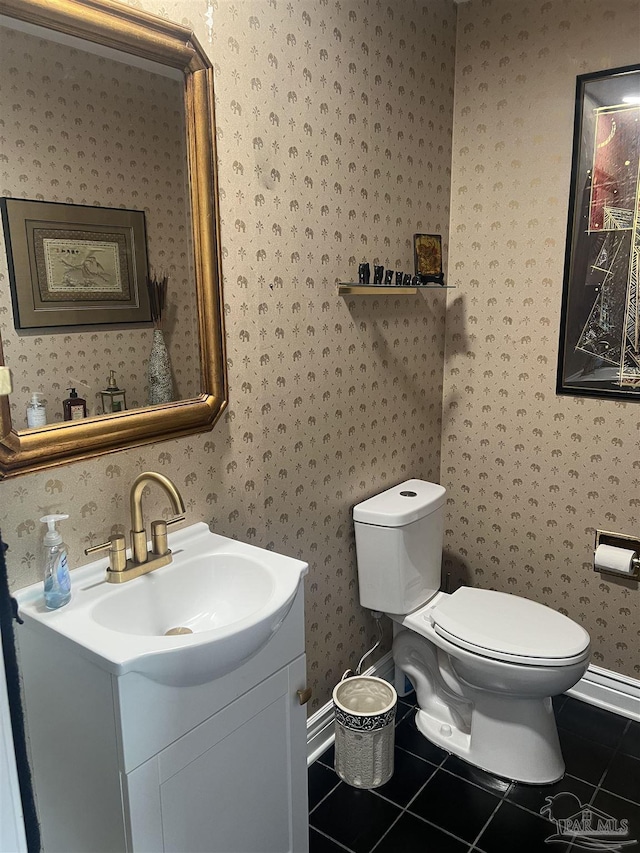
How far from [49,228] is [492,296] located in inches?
65.2

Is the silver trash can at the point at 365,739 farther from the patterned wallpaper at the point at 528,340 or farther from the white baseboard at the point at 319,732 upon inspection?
the patterned wallpaper at the point at 528,340

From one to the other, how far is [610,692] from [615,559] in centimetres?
52

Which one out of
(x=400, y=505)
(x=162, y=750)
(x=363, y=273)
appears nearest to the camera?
(x=162, y=750)

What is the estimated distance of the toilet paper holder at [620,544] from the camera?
7.19ft

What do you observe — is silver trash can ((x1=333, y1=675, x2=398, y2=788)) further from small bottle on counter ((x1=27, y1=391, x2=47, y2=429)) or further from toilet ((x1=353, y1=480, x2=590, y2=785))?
small bottle on counter ((x1=27, y1=391, x2=47, y2=429))

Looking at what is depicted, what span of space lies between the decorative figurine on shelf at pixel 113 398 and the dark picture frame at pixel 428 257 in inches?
49.0

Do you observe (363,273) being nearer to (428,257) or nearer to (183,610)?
(428,257)

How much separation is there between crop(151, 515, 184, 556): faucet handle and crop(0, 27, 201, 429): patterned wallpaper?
10.5 inches

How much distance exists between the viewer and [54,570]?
1219 millimetres

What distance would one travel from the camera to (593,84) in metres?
2.06

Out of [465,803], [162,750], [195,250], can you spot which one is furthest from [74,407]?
[465,803]

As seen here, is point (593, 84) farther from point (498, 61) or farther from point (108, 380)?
point (108, 380)

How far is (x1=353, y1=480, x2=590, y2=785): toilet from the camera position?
1842 mm

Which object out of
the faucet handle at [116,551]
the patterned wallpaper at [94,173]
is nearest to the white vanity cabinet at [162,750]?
the faucet handle at [116,551]
